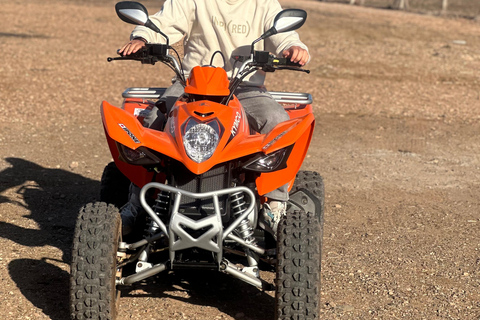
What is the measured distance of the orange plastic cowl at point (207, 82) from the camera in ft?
14.1

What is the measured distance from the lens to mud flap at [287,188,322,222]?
17.2 ft

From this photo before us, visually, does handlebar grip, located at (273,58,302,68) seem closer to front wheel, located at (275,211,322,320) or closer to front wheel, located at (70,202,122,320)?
front wheel, located at (275,211,322,320)

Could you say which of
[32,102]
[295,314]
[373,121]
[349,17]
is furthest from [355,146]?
[349,17]

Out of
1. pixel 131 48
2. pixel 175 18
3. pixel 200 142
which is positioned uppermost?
pixel 175 18

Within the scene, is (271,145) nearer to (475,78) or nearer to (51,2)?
(475,78)

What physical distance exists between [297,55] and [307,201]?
1.12 m

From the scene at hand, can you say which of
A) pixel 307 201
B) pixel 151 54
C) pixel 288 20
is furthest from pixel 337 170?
pixel 151 54

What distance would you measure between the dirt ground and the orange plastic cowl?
1240 mm

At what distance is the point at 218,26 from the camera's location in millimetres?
5316

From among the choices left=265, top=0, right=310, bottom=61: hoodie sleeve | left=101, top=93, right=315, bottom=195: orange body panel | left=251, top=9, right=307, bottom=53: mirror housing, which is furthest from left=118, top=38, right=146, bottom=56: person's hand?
left=265, top=0, right=310, bottom=61: hoodie sleeve

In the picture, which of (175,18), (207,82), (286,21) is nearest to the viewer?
(207,82)

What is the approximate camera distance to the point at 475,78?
44.5 feet

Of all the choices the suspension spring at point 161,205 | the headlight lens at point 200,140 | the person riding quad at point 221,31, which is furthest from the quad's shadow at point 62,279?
the person riding quad at point 221,31

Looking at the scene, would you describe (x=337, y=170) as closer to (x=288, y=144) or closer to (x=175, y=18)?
(x=175, y=18)
